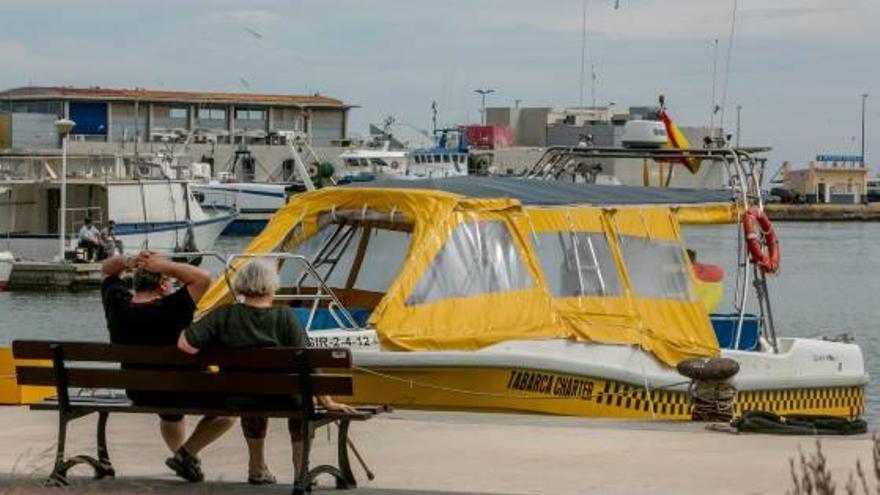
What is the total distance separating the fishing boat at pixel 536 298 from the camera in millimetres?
16906

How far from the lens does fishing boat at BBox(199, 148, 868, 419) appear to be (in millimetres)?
16906

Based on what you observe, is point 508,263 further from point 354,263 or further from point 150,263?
point 150,263

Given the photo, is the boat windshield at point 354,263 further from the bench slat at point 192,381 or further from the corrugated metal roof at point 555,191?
the bench slat at point 192,381

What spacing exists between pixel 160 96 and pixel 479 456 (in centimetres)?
12830

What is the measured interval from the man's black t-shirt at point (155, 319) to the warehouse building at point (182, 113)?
112894 millimetres

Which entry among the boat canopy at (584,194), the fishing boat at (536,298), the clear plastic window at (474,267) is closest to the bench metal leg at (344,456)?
the fishing boat at (536,298)

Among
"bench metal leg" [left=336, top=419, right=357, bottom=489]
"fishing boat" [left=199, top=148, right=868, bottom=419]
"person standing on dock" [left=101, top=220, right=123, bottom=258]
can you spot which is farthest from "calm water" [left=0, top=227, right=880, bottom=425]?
"bench metal leg" [left=336, top=419, right=357, bottom=489]

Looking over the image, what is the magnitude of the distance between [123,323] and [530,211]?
7158mm

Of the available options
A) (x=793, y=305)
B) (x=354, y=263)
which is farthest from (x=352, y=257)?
(x=793, y=305)

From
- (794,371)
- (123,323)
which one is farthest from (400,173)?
(123,323)

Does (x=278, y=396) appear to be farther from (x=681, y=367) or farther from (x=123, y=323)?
(x=681, y=367)

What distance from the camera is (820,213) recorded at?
152750mm

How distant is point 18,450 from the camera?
1348cm

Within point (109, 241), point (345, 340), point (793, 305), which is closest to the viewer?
point (345, 340)
